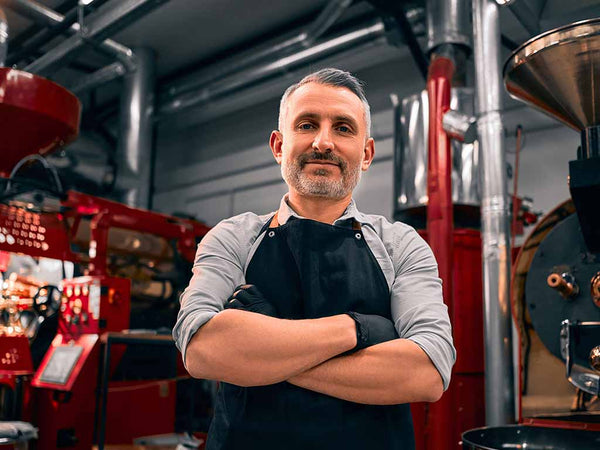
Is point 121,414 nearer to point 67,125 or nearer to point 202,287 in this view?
point 67,125

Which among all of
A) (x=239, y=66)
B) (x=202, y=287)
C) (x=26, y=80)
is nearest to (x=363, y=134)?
(x=202, y=287)

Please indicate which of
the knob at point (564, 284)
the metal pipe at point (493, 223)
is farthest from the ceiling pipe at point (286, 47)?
the knob at point (564, 284)

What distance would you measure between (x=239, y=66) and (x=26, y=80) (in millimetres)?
2085

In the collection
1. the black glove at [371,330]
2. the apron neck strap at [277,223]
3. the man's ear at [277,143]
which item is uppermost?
the man's ear at [277,143]

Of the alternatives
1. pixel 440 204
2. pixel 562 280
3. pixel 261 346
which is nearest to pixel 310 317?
pixel 261 346

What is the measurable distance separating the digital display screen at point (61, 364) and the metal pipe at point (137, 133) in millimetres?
1830

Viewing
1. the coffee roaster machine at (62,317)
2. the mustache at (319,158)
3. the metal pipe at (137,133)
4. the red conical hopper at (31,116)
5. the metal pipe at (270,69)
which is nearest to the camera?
the mustache at (319,158)

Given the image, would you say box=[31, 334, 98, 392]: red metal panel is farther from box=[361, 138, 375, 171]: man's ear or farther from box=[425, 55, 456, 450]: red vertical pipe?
box=[361, 138, 375, 171]: man's ear

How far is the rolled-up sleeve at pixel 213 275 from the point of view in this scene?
1.00 metres

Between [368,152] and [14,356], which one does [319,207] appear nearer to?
[368,152]

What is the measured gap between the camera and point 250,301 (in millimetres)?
1014

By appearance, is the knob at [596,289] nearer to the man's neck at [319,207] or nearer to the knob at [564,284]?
the knob at [564,284]

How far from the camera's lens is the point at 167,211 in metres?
6.54

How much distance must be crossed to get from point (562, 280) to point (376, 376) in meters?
1.18
